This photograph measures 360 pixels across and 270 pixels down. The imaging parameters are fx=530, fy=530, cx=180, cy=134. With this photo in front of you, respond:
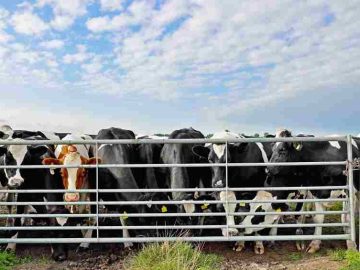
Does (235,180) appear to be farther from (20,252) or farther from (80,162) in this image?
(20,252)

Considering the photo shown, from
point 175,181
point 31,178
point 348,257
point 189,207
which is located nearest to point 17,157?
point 31,178

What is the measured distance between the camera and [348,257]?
7.66 meters

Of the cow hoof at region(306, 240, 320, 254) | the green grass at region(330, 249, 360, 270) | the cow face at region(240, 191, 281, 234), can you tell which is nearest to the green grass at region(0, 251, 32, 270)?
the cow face at region(240, 191, 281, 234)

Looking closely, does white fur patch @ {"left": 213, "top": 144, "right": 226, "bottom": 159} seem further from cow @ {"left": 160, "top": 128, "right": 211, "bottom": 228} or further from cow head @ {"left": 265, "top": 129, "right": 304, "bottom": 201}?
cow head @ {"left": 265, "top": 129, "right": 304, "bottom": 201}

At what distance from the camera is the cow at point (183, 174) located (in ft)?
28.3

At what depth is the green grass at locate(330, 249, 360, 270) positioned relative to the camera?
7.34m

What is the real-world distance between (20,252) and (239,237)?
3635mm

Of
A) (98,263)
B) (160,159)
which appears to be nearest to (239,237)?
(98,263)

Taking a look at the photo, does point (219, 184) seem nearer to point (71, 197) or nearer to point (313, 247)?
point (313, 247)

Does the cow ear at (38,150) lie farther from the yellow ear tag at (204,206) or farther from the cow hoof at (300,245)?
the cow hoof at (300,245)

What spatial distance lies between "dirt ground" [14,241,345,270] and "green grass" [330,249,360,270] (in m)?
0.10

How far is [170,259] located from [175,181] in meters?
2.11

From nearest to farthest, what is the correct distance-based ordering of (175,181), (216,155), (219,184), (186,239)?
(186,239)
(219,184)
(216,155)
(175,181)

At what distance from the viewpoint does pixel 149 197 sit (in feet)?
27.8
